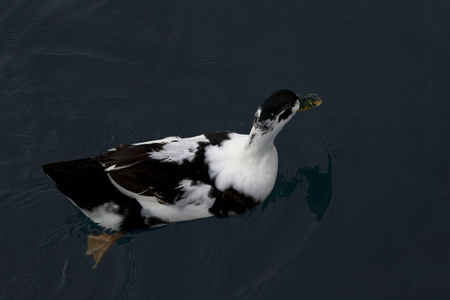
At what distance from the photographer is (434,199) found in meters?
6.48

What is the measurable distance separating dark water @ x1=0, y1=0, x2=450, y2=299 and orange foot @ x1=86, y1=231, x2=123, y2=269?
12cm

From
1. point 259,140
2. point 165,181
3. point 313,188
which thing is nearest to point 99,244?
point 165,181

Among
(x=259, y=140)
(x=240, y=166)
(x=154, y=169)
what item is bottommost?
(x=154, y=169)

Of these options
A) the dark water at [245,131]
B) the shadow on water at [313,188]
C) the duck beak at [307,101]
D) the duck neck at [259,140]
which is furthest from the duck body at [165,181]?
the duck beak at [307,101]

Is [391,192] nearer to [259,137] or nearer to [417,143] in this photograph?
[417,143]

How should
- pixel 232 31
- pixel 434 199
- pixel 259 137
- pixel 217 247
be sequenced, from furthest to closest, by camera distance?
pixel 232 31 → pixel 434 199 → pixel 217 247 → pixel 259 137

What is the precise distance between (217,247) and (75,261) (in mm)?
1458

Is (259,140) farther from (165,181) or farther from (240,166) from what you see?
(165,181)

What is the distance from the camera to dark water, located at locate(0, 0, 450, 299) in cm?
593

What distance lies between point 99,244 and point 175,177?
3.58 feet

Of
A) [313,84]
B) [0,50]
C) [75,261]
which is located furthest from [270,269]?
[0,50]

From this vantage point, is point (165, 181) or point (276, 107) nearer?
point (276, 107)

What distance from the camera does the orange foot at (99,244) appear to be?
588 cm

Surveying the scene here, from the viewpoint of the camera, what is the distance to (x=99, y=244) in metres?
5.96
